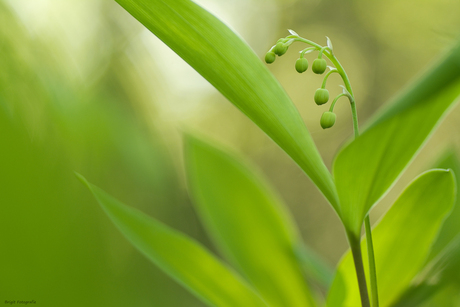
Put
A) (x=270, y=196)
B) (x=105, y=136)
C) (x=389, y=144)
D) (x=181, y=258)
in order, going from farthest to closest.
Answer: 1. (x=105, y=136)
2. (x=270, y=196)
3. (x=181, y=258)
4. (x=389, y=144)

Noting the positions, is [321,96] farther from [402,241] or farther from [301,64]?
[402,241]

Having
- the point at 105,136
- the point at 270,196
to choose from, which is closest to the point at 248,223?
the point at 270,196

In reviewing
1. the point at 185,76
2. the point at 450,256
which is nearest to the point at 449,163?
the point at 450,256

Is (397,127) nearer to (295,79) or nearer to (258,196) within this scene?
(258,196)

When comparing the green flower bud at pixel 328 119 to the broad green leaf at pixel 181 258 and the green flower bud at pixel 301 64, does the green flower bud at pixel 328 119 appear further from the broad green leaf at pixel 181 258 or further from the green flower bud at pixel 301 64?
the broad green leaf at pixel 181 258

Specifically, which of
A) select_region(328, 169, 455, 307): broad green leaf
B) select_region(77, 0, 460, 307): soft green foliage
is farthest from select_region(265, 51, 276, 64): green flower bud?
select_region(328, 169, 455, 307): broad green leaf

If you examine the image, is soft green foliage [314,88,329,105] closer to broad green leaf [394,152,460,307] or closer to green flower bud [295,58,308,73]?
green flower bud [295,58,308,73]
